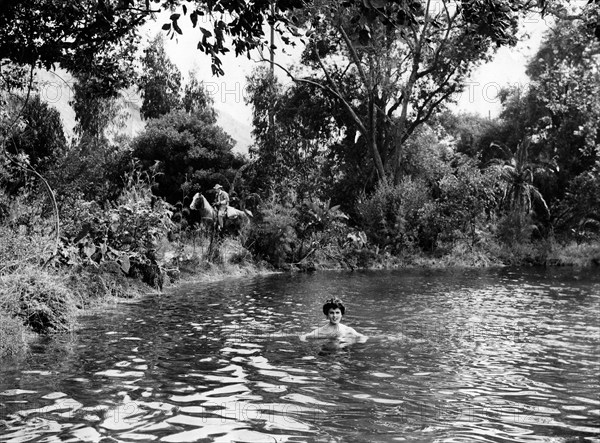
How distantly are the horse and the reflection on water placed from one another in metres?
8.26

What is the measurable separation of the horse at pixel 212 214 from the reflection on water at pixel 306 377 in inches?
325

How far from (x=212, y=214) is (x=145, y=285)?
615cm

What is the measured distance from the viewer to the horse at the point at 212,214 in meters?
25.4

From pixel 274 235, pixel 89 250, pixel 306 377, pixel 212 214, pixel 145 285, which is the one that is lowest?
pixel 306 377

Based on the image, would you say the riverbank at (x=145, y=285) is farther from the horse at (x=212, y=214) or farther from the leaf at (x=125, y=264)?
the horse at (x=212, y=214)

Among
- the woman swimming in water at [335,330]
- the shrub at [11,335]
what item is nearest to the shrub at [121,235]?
the shrub at [11,335]

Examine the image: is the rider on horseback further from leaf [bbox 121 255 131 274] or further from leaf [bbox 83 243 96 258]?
leaf [bbox 83 243 96 258]

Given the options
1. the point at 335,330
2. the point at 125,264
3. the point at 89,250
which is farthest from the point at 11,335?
the point at 125,264

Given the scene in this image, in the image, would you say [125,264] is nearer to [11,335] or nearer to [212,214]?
[11,335]

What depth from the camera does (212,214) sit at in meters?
25.5

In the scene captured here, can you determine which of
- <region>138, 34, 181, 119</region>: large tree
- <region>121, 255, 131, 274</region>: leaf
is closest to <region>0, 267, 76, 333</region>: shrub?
<region>121, 255, 131, 274</region>: leaf

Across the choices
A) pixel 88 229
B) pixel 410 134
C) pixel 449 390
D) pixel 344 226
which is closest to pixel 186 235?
pixel 344 226

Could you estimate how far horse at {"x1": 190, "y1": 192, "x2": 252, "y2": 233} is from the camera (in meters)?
25.4

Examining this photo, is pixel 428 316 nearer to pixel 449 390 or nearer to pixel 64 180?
pixel 449 390
